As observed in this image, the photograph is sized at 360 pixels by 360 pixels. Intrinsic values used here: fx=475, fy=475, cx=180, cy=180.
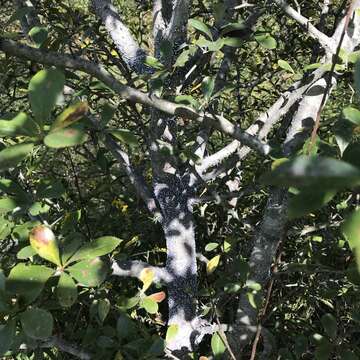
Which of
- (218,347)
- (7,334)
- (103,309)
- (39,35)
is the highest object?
(39,35)

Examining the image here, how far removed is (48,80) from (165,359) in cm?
73

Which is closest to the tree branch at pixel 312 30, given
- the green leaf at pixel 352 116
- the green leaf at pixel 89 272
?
the green leaf at pixel 352 116

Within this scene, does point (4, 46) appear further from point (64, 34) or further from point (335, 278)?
point (335, 278)

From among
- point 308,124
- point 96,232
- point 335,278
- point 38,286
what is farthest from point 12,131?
point 96,232

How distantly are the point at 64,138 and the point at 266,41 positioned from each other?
1.95 ft

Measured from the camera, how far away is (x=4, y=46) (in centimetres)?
70

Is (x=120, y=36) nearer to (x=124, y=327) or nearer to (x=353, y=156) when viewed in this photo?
(x=124, y=327)

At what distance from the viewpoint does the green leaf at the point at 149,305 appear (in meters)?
1.01

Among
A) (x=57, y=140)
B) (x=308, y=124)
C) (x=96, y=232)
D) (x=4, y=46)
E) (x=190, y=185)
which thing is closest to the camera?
(x=57, y=140)

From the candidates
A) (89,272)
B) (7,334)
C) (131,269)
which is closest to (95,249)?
(89,272)

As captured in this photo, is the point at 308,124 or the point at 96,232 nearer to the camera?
the point at 308,124

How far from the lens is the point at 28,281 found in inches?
28.5

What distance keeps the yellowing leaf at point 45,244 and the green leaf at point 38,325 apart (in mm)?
86

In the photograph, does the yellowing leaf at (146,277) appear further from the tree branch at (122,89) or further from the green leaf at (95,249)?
the tree branch at (122,89)
